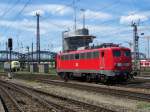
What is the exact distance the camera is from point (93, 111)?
17391mm

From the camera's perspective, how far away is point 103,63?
3656 cm

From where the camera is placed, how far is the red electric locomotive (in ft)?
116

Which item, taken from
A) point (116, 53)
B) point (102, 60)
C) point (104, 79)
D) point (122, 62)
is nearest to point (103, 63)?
point (102, 60)

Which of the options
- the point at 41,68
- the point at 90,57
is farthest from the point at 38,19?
the point at 90,57

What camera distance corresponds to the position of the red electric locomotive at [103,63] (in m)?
35.5

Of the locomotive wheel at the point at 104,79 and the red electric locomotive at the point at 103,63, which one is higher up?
the red electric locomotive at the point at 103,63

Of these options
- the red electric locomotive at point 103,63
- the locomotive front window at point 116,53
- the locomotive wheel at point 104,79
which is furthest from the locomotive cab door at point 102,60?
the locomotive front window at point 116,53

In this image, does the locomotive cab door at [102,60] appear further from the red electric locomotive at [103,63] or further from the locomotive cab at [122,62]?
the locomotive cab at [122,62]

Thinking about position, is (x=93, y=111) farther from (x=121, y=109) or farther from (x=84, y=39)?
(x=84, y=39)

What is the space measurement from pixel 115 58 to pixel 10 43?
2009 centimetres

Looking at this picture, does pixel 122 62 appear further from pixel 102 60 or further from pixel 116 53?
pixel 102 60

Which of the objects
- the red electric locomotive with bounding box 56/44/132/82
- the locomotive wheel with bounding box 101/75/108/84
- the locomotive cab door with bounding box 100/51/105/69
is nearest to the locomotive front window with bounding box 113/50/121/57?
the red electric locomotive with bounding box 56/44/132/82

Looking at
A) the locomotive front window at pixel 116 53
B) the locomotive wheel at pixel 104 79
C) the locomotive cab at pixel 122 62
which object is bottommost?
the locomotive wheel at pixel 104 79

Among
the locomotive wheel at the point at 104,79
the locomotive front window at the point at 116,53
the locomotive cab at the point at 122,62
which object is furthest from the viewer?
the locomotive wheel at the point at 104,79
